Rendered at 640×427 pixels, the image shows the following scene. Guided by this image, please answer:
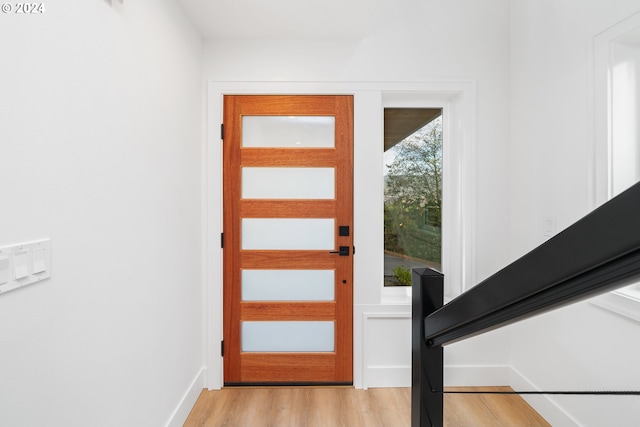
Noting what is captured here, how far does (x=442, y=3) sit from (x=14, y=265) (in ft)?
9.48

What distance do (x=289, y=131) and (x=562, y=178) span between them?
181 centimetres

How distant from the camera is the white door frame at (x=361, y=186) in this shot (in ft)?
8.17

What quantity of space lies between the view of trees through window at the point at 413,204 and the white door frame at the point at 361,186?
18 centimetres

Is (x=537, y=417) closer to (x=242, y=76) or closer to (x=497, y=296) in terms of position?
(x=497, y=296)

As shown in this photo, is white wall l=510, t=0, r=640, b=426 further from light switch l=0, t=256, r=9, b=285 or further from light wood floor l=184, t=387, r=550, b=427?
light switch l=0, t=256, r=9, b=285

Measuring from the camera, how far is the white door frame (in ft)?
8.17

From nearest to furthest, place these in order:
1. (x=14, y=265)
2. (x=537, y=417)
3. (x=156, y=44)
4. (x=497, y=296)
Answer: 1. (x=497, y=296)
2. (x=14, y=265)
3. (x=156, y=44)
4. (x=537, y=417)

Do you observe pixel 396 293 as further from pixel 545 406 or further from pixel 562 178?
pixel 562 178

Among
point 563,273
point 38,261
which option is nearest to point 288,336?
point 38,261

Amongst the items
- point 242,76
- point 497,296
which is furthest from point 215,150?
point 497,296

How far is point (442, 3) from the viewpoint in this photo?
2486 mm

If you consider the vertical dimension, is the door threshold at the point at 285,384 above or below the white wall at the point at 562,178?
below

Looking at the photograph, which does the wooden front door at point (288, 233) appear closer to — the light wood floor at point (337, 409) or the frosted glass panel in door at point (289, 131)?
the frosted glass panel in door at point (289, 131)

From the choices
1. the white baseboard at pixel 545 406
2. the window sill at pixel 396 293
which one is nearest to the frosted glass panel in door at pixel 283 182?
the window sill at pixel 396 293
